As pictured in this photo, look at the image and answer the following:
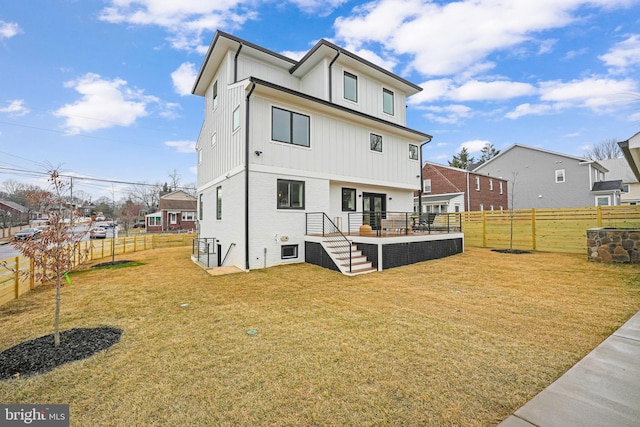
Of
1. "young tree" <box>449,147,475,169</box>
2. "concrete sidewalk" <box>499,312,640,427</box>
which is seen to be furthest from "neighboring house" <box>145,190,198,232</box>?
"young tree" <box>449,147,475,169</box>

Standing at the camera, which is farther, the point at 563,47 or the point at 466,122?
the point at 466,122

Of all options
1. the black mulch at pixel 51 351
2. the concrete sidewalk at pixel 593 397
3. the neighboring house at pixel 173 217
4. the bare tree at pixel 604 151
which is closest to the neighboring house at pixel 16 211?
the neighboring house at pixel 173 217

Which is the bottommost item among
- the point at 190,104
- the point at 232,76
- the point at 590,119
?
the point at 590,119

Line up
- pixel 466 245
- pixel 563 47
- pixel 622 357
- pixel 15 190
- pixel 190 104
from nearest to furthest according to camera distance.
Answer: pixel 622 357, pixel 563 47, pixel 466 245, pixel 190 104, pixel 15 190

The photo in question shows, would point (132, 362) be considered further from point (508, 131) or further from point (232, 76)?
point (508, 131)

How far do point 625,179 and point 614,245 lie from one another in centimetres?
3259

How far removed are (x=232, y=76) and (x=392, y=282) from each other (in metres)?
10.8

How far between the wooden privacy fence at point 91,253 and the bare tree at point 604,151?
181ft

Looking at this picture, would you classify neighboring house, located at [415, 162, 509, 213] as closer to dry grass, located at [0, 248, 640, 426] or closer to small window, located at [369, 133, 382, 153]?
small window, located at [369, 133, 382, 153]

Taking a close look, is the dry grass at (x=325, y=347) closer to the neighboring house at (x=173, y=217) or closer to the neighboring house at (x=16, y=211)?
the neighboring house at (x=173, y=217)

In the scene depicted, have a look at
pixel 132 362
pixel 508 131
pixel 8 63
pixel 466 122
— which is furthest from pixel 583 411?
pixel 508 131

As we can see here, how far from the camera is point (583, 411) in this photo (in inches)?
90.1

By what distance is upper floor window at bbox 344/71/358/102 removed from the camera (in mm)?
13352

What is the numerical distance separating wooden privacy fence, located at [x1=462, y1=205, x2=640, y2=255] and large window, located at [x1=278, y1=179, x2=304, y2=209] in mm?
10380
